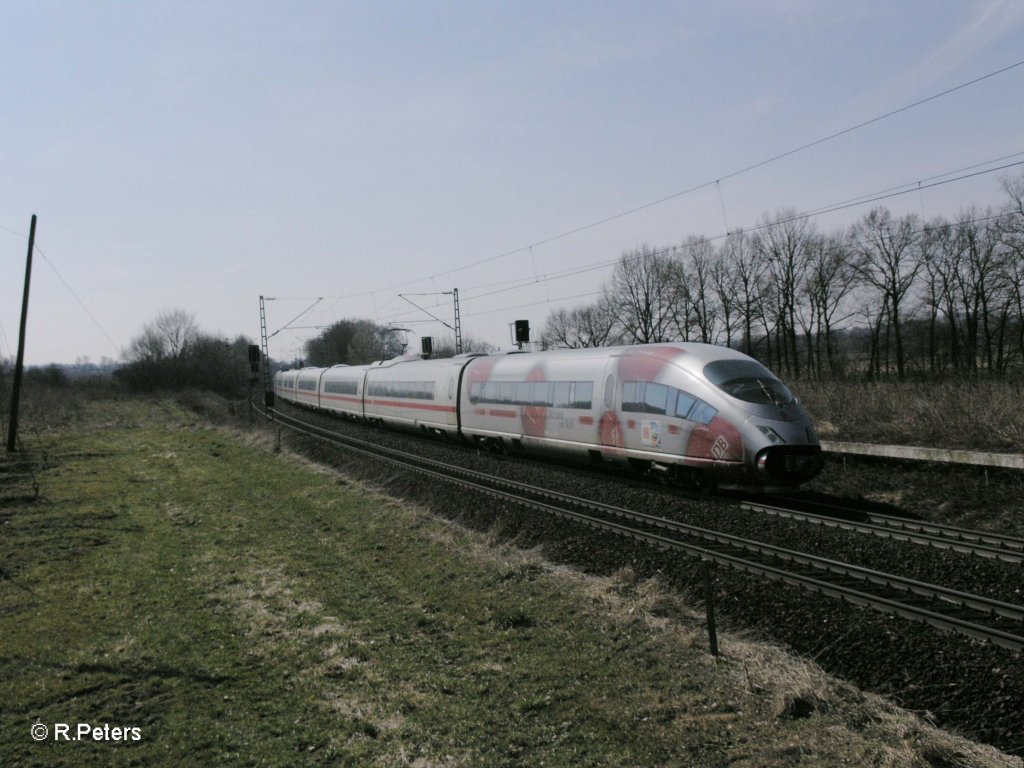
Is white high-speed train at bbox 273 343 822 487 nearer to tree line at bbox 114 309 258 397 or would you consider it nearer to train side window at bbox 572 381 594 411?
train side window at bbox 572 381 594 411

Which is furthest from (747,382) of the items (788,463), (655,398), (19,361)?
(19,361)

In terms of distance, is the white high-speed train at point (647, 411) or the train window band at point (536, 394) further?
the train window band at point (536, 394)

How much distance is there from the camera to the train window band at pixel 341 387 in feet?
129

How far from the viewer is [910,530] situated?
37.8 ft

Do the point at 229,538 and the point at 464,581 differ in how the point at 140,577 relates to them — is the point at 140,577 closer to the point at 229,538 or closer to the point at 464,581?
the point at 229,538

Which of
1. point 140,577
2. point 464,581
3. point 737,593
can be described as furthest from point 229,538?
point 737,593

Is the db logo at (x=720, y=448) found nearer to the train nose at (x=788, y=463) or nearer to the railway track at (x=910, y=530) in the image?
the train nose at (x=788, y=463)

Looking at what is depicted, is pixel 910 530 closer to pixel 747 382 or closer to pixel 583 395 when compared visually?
pixel 747 382

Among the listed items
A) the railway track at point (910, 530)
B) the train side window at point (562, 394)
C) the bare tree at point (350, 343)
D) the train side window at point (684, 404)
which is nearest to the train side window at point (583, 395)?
the train side window at point (562, 394)

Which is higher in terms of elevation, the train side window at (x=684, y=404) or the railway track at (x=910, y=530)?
the train side window at (x=684, y=404)

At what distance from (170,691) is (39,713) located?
105 centimetres

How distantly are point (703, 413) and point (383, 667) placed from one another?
331 inches

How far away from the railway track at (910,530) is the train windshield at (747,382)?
196 cm

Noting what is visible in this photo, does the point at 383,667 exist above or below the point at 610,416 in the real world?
below
